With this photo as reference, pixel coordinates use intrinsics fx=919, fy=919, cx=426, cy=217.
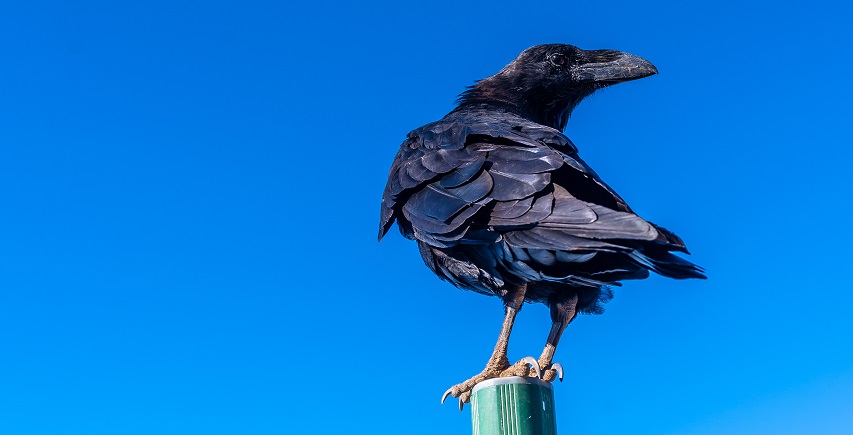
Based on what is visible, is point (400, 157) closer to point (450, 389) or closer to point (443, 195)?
point (443, 195)

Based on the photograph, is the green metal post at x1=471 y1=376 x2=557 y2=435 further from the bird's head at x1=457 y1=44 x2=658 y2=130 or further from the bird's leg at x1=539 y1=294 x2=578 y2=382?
the bird's head at x1=457 y1=44 x2=658 y2=130

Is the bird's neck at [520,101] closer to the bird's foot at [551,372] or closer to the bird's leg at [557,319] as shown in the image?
the bird's leg at [557,319]

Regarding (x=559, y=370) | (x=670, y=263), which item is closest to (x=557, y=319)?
(x=559, y=370)

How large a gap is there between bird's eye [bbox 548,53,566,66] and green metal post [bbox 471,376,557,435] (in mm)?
2945

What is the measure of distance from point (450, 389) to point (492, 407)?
32.5 inches

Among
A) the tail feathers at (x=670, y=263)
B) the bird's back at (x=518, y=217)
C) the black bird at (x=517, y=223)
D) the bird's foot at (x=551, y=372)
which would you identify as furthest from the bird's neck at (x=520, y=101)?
the tail feathers at (x=670, y=263)

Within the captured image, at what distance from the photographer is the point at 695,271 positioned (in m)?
3.71

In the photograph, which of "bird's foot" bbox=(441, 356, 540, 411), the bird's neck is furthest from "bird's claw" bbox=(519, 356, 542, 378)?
the bird's neck

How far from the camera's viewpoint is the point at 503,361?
14.8ft

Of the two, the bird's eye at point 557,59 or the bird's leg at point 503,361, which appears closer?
the bird's leg at point 503,361

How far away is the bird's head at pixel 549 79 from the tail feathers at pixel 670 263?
246 centimetres

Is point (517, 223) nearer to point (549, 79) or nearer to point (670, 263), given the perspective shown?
point (670, 263)

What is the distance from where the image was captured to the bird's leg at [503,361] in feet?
14.4

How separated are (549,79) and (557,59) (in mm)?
151
